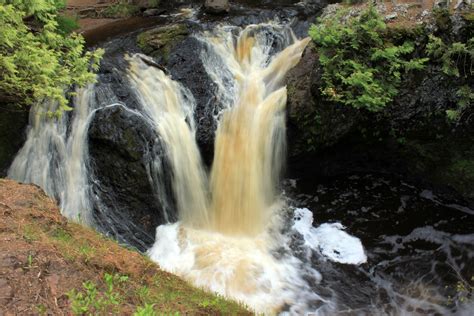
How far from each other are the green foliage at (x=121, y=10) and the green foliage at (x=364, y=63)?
28.0 feet

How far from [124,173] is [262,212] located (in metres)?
3.38

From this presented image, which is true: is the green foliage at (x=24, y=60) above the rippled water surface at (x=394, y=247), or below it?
above

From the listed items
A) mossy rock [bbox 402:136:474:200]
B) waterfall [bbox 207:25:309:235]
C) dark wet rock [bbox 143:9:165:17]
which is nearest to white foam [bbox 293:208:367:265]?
waterfall [bbox 207:25:309:235]

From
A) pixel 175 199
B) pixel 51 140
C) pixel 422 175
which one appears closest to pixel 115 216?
pixel 175 199

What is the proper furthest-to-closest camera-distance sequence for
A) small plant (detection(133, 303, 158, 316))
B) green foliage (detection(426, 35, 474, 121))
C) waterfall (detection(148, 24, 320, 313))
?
green foliage (detection(426, 35, 474, 121)), waterfall (detection(148, 24, 320, 313)), small plant (detection(133, 303, 158, 316))

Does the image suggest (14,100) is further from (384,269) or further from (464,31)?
(464,31)

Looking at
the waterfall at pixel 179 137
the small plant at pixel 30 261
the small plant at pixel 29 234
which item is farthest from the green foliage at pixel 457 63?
the small plant at pixel 30 261

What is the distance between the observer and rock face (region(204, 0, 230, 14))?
13.7 metres

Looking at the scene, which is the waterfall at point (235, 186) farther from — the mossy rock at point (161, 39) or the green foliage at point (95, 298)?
the green foliage at point (95, 298)

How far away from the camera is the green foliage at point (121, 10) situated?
15.3m

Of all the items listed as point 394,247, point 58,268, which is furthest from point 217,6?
point 58,268

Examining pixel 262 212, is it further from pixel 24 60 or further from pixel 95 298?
pixel 95 298

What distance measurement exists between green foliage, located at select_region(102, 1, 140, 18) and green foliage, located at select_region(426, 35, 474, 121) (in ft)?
34.9

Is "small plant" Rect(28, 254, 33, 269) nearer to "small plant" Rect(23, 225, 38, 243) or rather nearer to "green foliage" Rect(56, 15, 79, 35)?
"small plant" Rect(23, 225, 38, 243)
